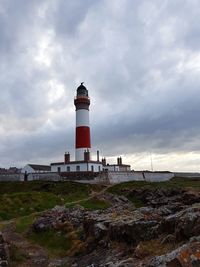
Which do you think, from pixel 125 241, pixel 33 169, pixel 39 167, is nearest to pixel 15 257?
pixel 125 241

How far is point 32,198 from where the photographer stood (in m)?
49.1

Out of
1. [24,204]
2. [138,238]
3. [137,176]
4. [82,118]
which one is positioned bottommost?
[138,238]

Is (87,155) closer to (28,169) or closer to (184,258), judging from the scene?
(28,169)

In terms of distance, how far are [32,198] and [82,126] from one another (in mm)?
47099

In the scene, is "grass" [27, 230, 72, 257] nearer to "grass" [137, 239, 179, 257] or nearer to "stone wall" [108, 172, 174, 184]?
"grass" [137, 239, 179, 257]

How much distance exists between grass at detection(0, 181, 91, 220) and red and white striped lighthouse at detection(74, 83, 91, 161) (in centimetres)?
2200

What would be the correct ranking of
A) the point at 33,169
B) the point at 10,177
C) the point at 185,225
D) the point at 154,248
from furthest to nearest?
the point at 33,169
the point at 10,177
the point at 154,248
the point at 185,225

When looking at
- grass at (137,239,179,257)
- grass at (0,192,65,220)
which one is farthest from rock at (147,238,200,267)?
grass at (0,192,65,220)

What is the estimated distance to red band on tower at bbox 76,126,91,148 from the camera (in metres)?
94.3

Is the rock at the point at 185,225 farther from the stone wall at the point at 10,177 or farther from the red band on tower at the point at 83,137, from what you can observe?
the red band on tower at the point at 83,137

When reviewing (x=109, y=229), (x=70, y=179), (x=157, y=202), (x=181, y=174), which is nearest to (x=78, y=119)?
(x=70, y=179)

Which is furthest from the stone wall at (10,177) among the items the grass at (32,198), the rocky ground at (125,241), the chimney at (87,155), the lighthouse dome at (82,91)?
the rocky ground at (125,241)

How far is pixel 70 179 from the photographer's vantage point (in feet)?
282

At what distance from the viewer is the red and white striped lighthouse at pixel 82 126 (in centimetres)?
9419
